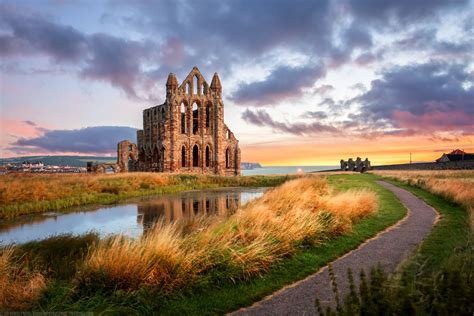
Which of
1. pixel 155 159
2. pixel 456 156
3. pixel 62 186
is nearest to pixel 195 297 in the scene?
pixel 62 186

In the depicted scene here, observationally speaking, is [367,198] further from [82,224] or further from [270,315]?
[82,224]

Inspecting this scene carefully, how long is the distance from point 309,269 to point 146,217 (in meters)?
12.6

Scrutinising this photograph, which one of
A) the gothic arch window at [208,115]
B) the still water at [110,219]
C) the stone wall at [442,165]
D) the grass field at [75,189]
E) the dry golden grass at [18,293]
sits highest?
the gothic arch window at [208,115]

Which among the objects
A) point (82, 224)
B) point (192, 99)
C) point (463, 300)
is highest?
point (192, 99)

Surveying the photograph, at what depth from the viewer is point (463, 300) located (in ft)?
12.7

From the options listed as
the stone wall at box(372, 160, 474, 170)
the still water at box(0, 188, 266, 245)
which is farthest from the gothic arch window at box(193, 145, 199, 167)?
the stone wall at box(372, 160, 474, 170)

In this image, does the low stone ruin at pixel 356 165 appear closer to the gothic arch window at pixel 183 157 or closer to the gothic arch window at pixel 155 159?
the gothic arch window at pixel 183 157

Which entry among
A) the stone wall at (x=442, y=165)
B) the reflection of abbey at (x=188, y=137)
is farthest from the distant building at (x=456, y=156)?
the reflection of abbey at (x=188, y=137)

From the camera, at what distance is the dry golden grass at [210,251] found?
6.50m

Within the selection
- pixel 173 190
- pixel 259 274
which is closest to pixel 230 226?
pixel 259 274

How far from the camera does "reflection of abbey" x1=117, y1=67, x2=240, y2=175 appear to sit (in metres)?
52.7

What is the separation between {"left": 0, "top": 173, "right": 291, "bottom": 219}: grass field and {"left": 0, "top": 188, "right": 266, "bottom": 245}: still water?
1.78 meters

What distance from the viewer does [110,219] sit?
1823cm

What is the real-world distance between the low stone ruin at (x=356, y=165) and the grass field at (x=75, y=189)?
25135mm
